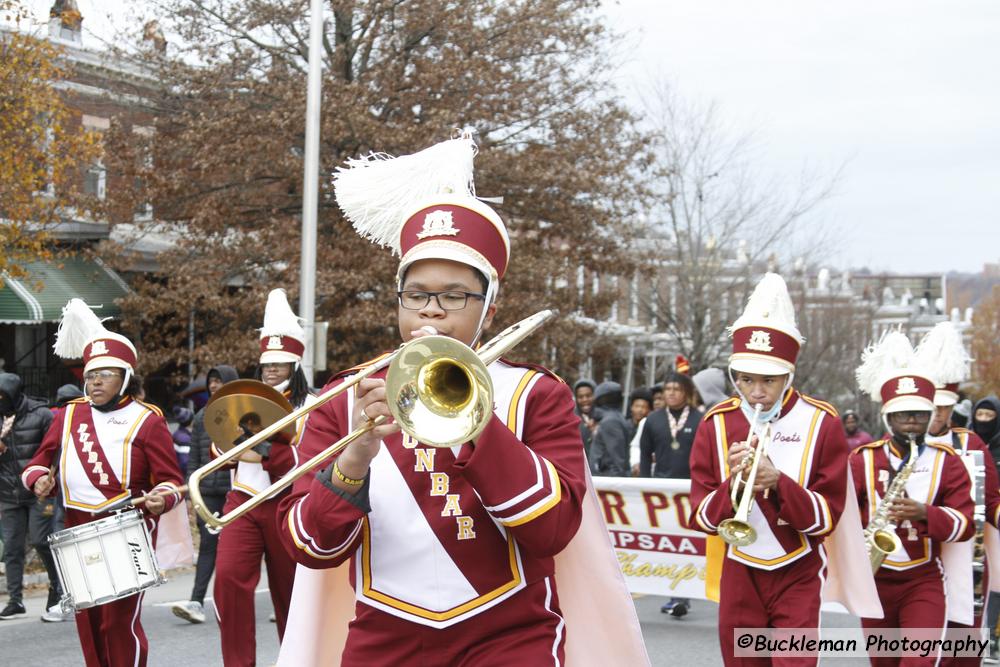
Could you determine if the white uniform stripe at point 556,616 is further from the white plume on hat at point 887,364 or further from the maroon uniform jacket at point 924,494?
the white plume on hat at point 887,364

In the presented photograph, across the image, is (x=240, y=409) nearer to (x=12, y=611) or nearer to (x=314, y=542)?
(x=12, y=611)

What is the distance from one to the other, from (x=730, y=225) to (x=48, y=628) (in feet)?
67.8

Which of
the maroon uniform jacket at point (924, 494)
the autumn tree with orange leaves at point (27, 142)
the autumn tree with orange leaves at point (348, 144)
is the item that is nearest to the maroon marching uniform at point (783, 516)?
the maroon uniform jacket at point (924, 494)

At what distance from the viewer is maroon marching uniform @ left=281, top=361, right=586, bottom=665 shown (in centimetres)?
Result: 336

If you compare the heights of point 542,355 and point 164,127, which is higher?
point 164,127

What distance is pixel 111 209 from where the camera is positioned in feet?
68.2

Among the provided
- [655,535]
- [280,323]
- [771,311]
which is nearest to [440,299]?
[771,311]

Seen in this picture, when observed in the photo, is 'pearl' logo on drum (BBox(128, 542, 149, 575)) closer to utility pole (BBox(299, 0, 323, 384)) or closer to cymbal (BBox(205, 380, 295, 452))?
cymbal (BBox(205, 380, 295, 452))

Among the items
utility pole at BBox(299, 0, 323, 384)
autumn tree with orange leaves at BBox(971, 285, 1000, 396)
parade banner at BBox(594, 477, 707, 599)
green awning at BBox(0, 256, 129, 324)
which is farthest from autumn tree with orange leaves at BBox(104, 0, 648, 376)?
autumn tree with orange leaves at BBox(971, 285, 1000, 396)

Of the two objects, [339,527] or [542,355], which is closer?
[339,527]

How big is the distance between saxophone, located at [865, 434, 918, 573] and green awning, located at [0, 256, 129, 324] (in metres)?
15.9

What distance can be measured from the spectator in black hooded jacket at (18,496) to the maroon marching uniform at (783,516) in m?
6.18

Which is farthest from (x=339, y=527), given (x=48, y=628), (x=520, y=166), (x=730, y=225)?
(x=730, y=225)

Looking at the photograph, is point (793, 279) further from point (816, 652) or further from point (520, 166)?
point (816, 652)
